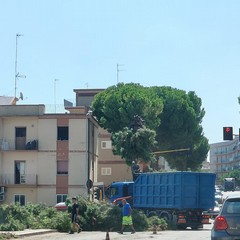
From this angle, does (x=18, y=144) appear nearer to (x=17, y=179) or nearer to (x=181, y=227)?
(x=17, y=179)

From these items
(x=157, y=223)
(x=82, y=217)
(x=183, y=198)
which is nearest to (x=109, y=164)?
(x=183, y=198)

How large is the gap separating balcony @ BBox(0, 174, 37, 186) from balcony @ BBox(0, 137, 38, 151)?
7.96 ft

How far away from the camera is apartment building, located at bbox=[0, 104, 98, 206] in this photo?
212 ft

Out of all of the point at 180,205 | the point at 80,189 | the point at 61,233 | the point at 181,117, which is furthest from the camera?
the point at 181,117

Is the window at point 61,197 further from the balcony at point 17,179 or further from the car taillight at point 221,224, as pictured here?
the car taillight at point 221,224

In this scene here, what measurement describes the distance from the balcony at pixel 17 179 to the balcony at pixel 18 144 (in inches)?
95.5

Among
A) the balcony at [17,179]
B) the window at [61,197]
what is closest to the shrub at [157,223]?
the window at [61,197]

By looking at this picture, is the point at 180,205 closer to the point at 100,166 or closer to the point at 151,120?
the point at 151,120

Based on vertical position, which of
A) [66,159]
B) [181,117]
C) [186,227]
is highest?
[181,117]

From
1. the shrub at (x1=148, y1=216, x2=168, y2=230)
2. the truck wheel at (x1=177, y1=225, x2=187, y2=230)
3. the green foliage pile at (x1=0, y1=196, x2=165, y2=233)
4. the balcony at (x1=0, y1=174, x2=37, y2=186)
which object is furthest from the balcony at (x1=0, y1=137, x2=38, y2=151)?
the shrub at (x1=148, y1=216, x2=168, y2=230)

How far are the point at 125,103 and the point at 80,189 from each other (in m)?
12.4

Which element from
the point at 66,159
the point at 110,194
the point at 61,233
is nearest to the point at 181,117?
the point at 66,159

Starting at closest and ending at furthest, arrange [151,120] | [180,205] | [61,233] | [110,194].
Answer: [61,233]
[180,205]
[110,194]
[151,120]

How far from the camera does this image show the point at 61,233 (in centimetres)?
3450
